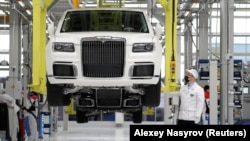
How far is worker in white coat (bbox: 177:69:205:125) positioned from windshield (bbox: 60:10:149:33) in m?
1.22

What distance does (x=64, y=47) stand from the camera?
790 cm

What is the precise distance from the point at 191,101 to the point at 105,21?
205cm

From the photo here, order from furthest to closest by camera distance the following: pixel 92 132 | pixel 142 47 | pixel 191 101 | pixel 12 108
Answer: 1. pixel 92 132
2. pixel 12 108
3. pixel 191 101
4. pixel 142 47

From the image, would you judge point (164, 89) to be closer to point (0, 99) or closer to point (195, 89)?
point (195, 89)

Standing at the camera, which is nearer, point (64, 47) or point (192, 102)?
point (64, 47)

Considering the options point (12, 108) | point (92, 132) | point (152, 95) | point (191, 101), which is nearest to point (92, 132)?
point (92, 132)

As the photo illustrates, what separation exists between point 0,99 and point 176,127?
7.94m

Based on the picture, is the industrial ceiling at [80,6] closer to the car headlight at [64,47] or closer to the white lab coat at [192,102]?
the white lab coat at [192,102]

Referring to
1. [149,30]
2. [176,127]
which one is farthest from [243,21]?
[176,127]

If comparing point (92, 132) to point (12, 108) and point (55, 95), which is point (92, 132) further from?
point (55, 95)

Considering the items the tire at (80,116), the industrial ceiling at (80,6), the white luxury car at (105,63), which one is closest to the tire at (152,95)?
the white luxury car at (105,63)

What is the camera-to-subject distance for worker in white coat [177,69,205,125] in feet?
29.1

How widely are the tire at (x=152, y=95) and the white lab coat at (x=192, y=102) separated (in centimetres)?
68

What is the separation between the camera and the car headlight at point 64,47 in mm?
7871
